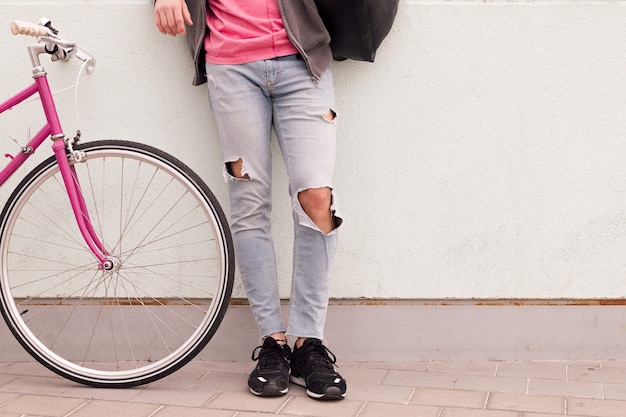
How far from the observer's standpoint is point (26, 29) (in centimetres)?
312

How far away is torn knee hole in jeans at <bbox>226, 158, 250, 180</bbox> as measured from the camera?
3.39 m

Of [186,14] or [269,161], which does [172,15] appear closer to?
[186,14]

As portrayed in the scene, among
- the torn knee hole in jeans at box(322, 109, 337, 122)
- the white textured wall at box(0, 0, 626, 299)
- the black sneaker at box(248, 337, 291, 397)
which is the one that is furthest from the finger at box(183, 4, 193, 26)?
the black sneaker at box(248, 337, 291, 397)

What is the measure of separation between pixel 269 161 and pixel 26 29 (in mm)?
1005

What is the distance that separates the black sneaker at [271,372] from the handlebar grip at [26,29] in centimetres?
143

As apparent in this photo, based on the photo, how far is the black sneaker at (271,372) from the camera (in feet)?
10.8

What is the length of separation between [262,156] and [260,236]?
1.03ft

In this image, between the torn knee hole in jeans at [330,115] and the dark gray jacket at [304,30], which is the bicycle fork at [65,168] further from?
the torn knee hole in jeans at [330,115]

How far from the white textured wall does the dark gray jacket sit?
0.31m

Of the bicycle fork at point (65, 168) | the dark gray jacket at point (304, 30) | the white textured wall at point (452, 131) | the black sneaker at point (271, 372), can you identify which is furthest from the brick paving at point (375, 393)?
the dark gray jacket at point (304, 30)

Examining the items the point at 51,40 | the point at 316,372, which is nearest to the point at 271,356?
the point at 316,372

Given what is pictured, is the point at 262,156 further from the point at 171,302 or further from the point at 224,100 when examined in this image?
the point at 171,302

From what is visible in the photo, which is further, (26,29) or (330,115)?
(330,115)

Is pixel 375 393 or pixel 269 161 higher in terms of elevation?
pixel 269 161
